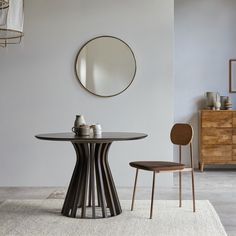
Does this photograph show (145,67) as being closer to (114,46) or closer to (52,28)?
(114,46)

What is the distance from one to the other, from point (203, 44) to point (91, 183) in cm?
409

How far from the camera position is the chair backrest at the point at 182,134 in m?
4.38

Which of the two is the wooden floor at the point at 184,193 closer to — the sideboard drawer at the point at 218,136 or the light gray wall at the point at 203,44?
the sideboard drawer at the point at 218,136

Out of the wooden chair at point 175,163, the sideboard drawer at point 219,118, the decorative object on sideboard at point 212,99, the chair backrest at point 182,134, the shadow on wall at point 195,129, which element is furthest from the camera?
the shadow on wall at point 195,129

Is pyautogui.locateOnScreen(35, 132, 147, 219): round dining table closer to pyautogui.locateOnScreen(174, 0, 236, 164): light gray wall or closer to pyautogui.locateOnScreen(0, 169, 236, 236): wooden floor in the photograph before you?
pyautogui.locateOnScreen(0, 169, 236, 236): wooden floor

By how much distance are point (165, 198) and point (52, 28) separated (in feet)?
7.70

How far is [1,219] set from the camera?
3984 mm

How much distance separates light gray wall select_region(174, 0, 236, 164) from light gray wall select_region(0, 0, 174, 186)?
1.85m

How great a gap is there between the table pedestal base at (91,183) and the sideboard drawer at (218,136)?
3.27 metres

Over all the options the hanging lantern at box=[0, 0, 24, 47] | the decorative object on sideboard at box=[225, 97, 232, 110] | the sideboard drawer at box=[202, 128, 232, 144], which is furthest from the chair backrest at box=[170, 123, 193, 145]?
the decorative object on sideboard at box=[225, 97, 232, 110]

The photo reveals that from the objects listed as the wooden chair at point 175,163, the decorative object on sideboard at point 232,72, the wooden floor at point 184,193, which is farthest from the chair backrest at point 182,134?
the decorative object on sideboard at point 232,72

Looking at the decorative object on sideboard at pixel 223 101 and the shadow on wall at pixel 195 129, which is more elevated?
the decorative object on sideboard at pixel 223 101

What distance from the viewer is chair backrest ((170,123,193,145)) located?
438cm

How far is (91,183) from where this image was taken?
407 cm
